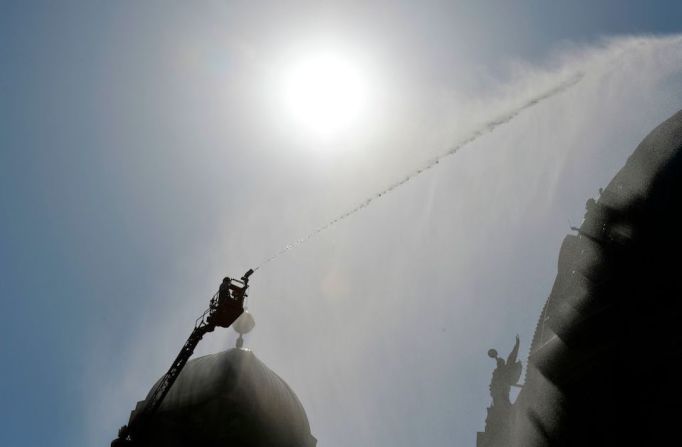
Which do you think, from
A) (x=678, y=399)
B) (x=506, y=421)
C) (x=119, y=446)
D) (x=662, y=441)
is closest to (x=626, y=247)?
(x=678, y=399)

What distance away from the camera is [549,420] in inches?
982

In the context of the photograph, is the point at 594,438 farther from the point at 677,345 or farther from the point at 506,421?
the point at 506,421

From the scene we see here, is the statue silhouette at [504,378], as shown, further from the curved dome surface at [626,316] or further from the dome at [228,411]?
the dome at [228,411]

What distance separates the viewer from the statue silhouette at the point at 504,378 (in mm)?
32188

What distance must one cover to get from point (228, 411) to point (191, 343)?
5813 mm

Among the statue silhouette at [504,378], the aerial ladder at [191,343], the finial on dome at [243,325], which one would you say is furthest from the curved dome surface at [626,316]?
the finial on dome at [243,325]

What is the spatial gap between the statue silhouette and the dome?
53.3 feet

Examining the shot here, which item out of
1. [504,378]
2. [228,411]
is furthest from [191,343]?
[504,378]

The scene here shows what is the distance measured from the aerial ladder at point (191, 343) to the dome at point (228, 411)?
2.33ft

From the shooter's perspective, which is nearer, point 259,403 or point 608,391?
point 608,391

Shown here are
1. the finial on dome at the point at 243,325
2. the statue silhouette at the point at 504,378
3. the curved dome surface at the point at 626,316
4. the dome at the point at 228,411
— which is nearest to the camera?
the curved dome surface at the point at 626,316

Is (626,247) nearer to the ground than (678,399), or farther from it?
farther from it

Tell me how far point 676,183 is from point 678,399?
300 inches

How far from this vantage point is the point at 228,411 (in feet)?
125
